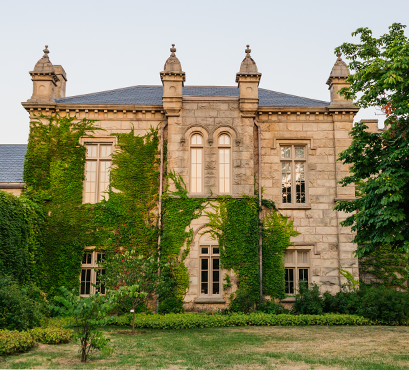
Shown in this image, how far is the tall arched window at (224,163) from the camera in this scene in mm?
17750

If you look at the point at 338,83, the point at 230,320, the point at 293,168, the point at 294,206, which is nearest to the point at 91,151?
the point at 293,168

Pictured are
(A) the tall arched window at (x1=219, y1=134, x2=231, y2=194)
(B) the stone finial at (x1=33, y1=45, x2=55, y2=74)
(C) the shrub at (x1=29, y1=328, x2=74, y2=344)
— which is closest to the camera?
(C) the shrub at (x1=29, y1=328, x2=74, y2=344)

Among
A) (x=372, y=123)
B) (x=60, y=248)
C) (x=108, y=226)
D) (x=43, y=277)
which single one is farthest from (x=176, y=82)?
(x=372, y=123)

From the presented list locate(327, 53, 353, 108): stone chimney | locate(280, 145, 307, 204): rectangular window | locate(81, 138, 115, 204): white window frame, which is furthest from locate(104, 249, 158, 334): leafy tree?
locate(327, 53, 353, 108): stone chimney

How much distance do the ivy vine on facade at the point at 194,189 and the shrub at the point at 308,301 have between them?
2.28ft

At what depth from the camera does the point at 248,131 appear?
17969mm

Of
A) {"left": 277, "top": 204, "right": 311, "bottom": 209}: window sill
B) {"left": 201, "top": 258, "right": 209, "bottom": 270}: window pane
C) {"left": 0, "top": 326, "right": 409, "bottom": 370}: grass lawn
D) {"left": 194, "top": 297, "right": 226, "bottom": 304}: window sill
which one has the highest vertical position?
{"left": 277, "top": 204, "right": 311, "bottom": 209}: window sill

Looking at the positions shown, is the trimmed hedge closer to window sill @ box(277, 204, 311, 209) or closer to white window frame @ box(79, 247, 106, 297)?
white window frame @ box(79, 247, 106, 297)

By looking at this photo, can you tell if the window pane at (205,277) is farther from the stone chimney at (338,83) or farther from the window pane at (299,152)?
the stone chimney at (338,83)

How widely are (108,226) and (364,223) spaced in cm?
994

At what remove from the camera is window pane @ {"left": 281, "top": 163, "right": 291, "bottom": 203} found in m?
18.2

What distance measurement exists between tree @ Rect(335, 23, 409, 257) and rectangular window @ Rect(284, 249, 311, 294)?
531cm

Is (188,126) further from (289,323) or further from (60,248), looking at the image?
(289,323)

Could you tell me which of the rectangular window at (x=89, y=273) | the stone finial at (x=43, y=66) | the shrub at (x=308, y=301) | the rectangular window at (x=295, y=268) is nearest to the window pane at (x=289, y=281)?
the rectangular window at (x=295, y=268)
